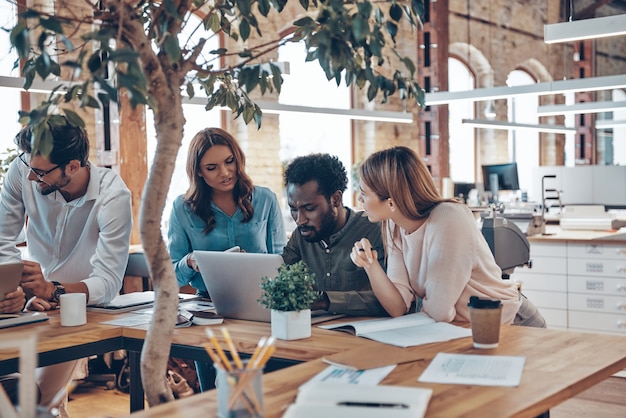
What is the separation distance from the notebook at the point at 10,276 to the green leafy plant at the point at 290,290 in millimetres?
875

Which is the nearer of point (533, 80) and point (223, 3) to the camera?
point (223, 3)

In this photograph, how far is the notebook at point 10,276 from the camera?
2.52 metres

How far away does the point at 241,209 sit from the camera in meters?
3.30

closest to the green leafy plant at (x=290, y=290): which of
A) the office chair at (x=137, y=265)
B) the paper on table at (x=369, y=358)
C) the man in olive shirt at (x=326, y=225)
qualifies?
the paper on table at (x=369, y=358)

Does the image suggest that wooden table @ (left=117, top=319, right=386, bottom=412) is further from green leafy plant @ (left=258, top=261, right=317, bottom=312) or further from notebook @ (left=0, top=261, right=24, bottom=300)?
notebook @ (left=0, top=261, right=24, bottom=300)

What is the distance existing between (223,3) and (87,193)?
1.14 metres

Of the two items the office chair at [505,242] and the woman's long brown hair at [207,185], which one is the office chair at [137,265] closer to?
the woman's long brown hair at [207,185]

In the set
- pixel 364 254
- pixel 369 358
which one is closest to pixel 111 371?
pixel 364 254

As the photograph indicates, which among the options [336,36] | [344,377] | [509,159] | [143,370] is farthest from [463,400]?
[509,159]

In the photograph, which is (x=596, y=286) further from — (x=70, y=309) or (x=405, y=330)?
(x=70, y=309)

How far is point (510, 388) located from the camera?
1685 mm

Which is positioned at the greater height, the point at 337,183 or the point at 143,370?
the point at 337,183

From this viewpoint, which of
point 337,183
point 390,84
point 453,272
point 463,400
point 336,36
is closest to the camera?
point 463,400

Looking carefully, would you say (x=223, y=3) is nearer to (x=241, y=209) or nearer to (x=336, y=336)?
(x=336, y=336)
